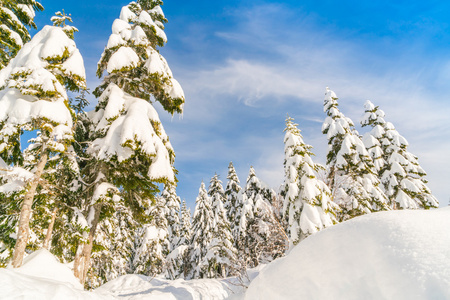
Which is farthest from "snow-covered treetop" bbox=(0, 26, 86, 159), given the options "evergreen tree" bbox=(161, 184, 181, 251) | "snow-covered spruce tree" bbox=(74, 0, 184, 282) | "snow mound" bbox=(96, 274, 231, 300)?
"evergreen tree" bbox=(161, 184, 181, 251)

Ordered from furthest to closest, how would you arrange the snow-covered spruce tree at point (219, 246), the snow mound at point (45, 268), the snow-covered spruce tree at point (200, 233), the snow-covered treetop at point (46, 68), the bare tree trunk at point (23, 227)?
the snow-covered spruce tree at point (200, 233) → the snow-covered spruce tree at point (219, 246) → the snow-covered treetop at point (46, 68) → the bare tree trunk at point (23, 227) → the snow mound at point (45, 268)

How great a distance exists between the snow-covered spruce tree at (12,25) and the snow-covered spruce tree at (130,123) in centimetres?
332

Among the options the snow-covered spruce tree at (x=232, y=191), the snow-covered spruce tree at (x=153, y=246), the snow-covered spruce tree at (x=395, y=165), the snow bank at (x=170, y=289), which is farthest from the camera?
the snow-covered spruce tree at (x=232, y=191)

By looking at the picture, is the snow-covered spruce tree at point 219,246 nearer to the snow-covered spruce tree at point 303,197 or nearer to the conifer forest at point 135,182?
the conifer forest at point 135,182

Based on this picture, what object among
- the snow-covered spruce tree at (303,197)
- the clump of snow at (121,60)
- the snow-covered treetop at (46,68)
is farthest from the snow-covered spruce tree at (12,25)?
the snow-covered spruce tree at (303,197)

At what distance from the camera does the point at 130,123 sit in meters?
7.77

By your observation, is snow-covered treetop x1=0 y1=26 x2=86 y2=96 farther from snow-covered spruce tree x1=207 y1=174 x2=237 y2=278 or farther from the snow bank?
snow-covered spruce tree x1=207 y1=174 x2=237 y2=278

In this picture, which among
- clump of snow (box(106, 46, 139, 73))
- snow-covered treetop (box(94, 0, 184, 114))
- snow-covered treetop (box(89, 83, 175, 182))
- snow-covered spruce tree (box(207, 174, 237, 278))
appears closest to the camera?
snow-covered treetop (box(89, 83, 175, 182))

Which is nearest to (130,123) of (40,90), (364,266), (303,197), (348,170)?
(40,90)

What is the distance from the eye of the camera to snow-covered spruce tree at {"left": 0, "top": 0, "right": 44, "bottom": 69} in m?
9.37

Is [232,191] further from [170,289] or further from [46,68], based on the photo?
[46,68]

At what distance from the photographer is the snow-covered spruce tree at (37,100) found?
20.1 feet

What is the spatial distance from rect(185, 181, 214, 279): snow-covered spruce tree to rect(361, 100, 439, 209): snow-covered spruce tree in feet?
55.6

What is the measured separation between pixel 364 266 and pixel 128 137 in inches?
270
